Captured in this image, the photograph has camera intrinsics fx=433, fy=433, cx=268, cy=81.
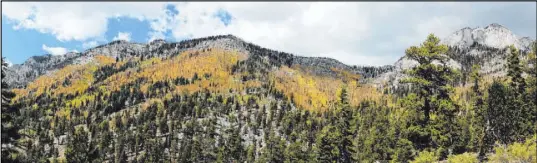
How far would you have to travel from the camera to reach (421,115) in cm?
3216

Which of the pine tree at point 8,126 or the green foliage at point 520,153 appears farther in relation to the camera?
the pine tree at point 8,126

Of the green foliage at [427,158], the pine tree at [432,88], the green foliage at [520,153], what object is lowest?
the green foliage at [427,158]

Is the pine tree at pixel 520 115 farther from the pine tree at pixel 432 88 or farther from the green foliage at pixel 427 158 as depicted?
the green foliage at pixel 427 158

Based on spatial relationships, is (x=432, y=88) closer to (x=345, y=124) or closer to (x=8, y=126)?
(x=345, y=124)

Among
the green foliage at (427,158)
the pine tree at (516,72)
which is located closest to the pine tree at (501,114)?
the pine tree at (516,72)

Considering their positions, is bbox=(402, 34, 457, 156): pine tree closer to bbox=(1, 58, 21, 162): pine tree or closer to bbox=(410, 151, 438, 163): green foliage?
bbox=(410, 151, 438, 163): green foliage

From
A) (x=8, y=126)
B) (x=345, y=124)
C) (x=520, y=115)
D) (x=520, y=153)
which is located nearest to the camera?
(x=520, y=153)

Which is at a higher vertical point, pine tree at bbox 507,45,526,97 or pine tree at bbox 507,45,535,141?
pine tree at bbox 507,45,526,97

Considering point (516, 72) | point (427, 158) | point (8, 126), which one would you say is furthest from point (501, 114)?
point (8, 126)

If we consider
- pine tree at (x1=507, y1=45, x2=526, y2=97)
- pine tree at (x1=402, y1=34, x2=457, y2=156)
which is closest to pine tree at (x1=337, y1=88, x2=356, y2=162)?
pine tree at (x1=507, y1=45, x2=526, y2=97)

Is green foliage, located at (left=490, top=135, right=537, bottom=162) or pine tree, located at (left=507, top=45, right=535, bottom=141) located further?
pine tree, located at (left=507, top=45, right=535, bottom=141)

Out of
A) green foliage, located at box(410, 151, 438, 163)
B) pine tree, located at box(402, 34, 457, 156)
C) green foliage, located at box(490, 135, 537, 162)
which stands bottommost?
green foliage, located at box(410, 151, 438, 163)

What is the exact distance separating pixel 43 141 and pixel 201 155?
99.6 metres

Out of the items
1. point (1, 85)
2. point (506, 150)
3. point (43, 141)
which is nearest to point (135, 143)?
point (43, 141)
